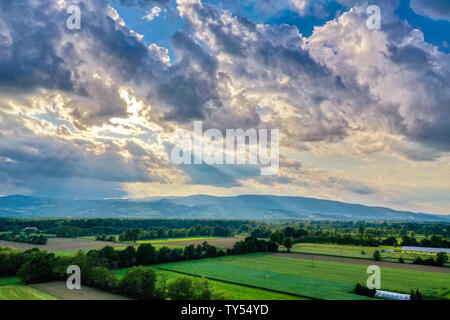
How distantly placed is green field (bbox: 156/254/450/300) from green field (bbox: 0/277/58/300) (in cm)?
2856

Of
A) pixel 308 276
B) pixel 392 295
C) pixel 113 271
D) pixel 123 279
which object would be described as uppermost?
pixel 113 271

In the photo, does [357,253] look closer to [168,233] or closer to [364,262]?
[364,262]

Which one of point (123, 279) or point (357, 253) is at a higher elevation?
point (123, 279)

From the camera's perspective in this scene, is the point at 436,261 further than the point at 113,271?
Yes

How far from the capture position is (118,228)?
16738cm

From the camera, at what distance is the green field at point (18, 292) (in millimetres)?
41875

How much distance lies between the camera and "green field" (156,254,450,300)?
162 ft

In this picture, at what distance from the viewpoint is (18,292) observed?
148ft

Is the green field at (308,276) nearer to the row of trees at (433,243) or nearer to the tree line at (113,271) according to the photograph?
the tree line at (113,271)

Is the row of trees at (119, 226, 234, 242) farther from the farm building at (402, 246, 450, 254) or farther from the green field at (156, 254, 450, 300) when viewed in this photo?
the farm building at (402, 246, 450, 254)

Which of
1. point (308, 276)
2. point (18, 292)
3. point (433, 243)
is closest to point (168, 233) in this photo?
point (308, 276)

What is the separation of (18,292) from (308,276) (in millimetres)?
50673
